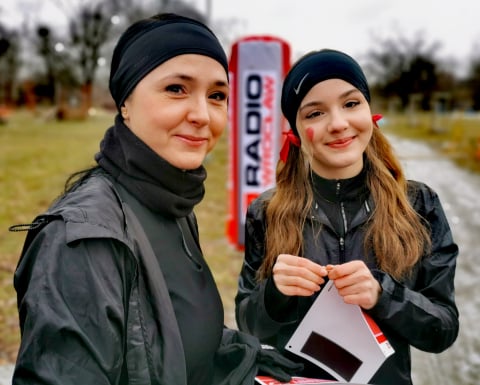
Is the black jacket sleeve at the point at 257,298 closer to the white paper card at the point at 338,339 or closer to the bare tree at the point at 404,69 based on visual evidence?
the white paper card at the point at 338,339

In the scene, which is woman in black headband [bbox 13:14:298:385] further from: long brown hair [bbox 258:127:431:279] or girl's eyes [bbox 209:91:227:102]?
long brown hair [bbox 258:127:431:279]

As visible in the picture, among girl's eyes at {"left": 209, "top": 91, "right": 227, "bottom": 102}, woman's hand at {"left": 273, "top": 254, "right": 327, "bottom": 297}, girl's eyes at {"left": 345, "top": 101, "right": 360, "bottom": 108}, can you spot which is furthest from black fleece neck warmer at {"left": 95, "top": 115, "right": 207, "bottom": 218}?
girl's eyes at {"left": 345, "top": 101, "right": 360, "bottom": 108}

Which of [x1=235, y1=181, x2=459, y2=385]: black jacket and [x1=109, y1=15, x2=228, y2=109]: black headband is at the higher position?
[x1=109, y1=15, x2=228, y2=109]: black headband

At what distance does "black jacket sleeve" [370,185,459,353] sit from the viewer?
5.03 ft

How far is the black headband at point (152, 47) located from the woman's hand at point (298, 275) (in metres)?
0.60

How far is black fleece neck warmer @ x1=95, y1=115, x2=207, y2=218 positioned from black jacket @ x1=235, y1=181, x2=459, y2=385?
1.61 feet

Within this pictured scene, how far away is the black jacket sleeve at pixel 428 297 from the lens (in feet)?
5.03

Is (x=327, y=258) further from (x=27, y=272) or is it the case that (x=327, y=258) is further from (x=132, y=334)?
(x=27, y=272)

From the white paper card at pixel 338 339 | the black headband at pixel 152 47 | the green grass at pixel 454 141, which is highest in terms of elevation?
the black headband at pixel 152 47

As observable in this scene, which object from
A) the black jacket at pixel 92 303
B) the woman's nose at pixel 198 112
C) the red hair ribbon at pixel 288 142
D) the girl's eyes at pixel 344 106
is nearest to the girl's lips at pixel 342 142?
the girl's eyes at pixel 344 106

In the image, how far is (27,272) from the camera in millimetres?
1050

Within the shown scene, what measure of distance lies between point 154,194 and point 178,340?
36 cm

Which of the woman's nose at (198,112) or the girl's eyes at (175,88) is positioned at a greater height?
the girl's eyes at (175,88)

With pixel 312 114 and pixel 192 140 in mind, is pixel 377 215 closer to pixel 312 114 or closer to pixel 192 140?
pixel 312 114
